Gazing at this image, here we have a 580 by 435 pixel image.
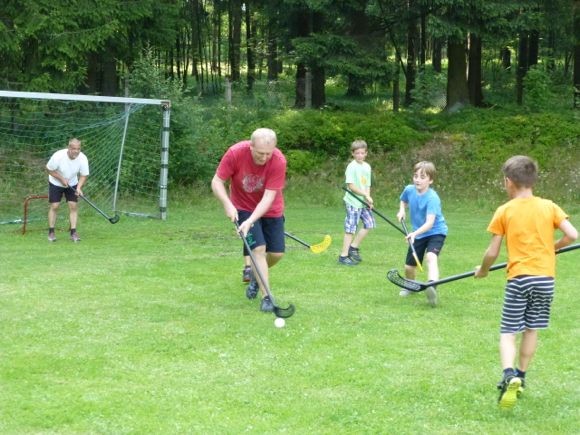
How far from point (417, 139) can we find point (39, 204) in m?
10.6

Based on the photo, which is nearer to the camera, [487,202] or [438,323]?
[438,323]

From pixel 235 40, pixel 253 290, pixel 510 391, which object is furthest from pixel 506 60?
pixel 510 391

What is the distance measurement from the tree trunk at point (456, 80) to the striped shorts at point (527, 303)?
19.7m

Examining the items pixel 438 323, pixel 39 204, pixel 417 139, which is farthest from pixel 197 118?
pixel 438 323

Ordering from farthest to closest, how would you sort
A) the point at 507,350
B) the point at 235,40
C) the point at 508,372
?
the point at 235,40
the point at 507,350
the point at 508,372

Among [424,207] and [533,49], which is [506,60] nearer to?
[533,49]

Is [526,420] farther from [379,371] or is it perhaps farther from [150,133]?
[150,133]

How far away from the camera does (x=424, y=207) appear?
8484 mm

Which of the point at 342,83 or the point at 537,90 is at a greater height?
the point at 342,83

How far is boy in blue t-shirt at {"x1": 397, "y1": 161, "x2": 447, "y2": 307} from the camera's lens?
8.34 m

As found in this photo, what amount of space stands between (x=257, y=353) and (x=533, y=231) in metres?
2.31

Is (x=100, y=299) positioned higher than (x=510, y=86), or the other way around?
A: (x=510, y=86)

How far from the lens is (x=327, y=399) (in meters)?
5.40

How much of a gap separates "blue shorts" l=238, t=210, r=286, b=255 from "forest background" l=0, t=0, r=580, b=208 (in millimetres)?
11205
